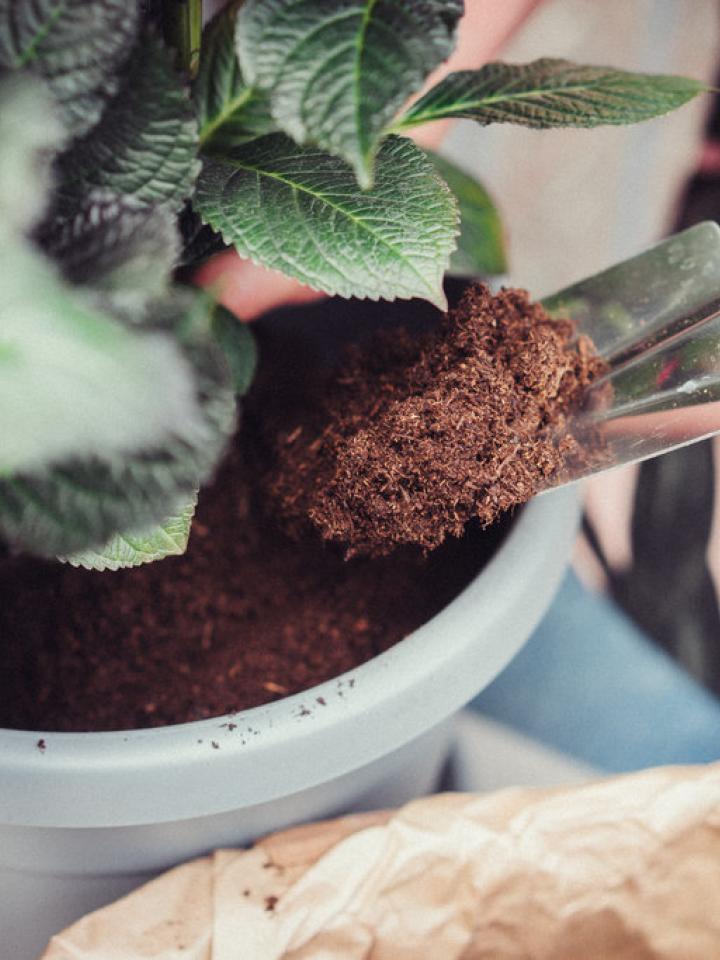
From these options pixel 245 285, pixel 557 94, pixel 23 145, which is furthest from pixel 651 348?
pixel 23 145

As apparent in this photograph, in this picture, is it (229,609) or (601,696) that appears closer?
(229,609)

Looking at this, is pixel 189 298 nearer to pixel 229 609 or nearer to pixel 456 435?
pixel 456 435

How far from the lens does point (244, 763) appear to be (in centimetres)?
53

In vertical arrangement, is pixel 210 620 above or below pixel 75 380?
below

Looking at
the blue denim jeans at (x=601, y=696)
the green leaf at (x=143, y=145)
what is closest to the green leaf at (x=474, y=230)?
the green leaf at (x=143, y=145)

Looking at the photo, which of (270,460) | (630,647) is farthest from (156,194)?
(630,647)

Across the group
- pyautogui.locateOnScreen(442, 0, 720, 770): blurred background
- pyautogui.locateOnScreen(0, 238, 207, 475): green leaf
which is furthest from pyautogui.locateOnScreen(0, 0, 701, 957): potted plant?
pyautogui.locateOnScreen(442, 0, 720, 770): blurred background

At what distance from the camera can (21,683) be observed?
0.64 metres

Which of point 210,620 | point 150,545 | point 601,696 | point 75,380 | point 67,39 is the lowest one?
point 601,696

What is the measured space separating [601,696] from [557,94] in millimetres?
636

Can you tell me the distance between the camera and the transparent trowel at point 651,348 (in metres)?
0.52

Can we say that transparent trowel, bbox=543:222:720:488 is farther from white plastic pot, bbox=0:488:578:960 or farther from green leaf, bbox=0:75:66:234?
green leaf, bbox=0:75:66:234

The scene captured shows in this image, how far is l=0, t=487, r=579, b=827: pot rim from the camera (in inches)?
20.1

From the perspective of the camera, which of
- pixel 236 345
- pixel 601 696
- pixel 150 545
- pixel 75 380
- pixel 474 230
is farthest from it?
pixel 601 696
